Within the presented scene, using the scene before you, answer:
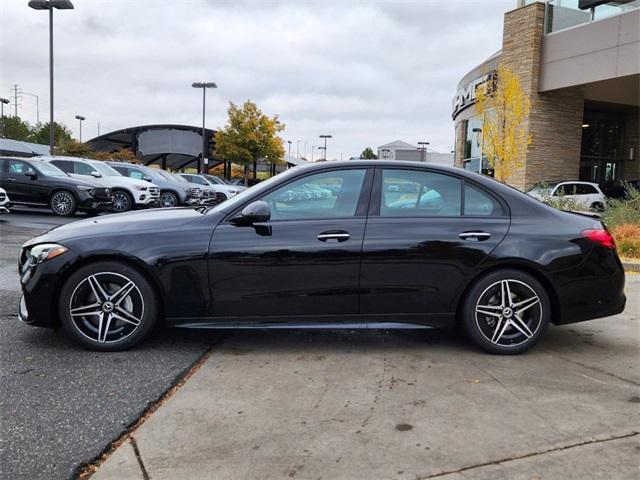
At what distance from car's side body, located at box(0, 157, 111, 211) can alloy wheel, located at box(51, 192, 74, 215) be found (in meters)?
0.11

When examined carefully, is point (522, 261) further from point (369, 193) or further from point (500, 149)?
A: point (500, 149)

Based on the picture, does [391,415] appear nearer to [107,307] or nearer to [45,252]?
[107,307]

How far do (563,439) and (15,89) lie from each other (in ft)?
376

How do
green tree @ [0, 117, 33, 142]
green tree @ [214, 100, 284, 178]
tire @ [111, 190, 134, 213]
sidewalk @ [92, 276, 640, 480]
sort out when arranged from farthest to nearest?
green tree @ [0, 117, 33, 142] → green tree @ [214, 100, 284, 178] → tire @ [111, 190, 134, 213] → sidewalk @ [92, 276, 640, 480]

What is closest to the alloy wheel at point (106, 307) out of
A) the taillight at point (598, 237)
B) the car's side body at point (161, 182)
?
the taillight at point (598, 237)

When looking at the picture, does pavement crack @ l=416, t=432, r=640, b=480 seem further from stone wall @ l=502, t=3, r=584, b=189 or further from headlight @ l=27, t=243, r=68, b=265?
stone wall @ l=502, t=3, r=584, b=189

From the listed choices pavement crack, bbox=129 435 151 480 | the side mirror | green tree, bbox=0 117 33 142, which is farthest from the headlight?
green tree, bbox=0 117 33 142

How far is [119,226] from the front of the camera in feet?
13.6

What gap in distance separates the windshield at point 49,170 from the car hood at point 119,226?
1115 centimetres

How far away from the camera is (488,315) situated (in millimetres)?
4250

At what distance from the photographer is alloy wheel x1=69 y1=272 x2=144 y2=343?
401 cm

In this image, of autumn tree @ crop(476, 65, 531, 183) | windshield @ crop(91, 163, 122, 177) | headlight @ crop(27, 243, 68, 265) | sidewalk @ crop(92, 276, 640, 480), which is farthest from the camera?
autumn tree @ crop(476, 65, 531, 183)

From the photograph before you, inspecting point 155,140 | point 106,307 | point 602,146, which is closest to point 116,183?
point 106,307

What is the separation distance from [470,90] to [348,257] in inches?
940
